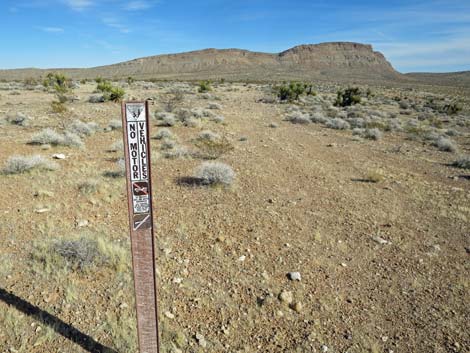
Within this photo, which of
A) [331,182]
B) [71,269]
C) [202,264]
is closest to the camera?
[71,269]

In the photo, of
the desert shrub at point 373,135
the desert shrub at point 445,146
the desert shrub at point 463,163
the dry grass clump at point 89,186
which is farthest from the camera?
the desert shrub at point 373,135

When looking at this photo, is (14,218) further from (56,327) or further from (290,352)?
(290,352)

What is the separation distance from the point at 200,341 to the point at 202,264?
137 centimetres

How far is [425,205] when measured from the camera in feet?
23.5

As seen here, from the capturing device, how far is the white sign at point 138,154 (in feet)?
6.83

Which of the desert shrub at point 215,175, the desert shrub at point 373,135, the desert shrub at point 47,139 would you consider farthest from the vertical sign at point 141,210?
the desert shrub at point 373,135

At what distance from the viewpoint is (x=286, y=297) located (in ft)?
13.0

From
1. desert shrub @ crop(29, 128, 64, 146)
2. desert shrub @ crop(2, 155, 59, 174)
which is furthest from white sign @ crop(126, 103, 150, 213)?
desert shrub @ crop(29, 128, 64, 146)

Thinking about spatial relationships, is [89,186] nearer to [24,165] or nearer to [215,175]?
[24,165]

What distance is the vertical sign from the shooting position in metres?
2.09

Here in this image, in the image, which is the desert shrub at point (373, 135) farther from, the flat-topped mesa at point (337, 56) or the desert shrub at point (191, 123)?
the flat-topped mesa at point (337, 56)

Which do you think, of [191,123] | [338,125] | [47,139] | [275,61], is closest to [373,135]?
[338,125]

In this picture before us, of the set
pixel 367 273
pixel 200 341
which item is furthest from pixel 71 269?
pixel 367 273

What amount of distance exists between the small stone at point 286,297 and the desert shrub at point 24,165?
260 inches
